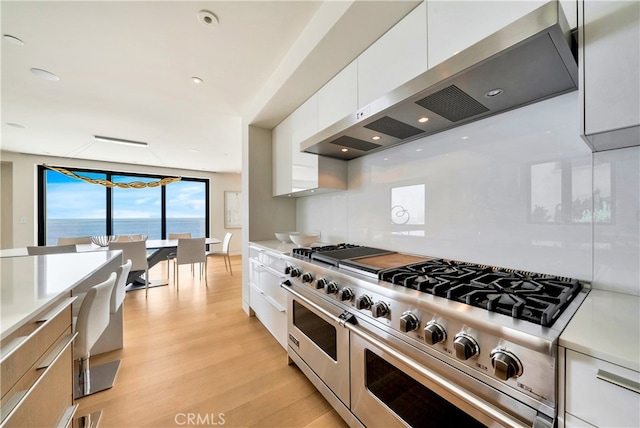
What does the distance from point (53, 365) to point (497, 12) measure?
225 centimetres

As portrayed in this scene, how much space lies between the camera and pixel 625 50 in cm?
66

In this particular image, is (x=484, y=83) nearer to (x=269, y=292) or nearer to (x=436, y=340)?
(x=436, y=340)

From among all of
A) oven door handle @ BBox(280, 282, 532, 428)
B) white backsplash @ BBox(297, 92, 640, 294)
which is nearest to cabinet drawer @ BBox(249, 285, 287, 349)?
oven door handle @ BBox(280, 282, 532, 428)

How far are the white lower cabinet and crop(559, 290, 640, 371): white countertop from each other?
1.63 m

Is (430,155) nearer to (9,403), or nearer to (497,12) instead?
(497,12)

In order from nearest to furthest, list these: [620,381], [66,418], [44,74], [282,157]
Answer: [620,381], [66,418], [44,74], [282,157]

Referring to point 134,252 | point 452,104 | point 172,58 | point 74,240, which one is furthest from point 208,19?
point 74,240

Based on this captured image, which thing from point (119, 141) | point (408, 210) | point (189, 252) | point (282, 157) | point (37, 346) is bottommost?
point (189, 252)

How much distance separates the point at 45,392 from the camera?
2.96 ft

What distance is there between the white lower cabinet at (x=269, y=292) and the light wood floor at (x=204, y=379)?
0.56 ft

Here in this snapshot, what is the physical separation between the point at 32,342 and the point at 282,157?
7.30 ft

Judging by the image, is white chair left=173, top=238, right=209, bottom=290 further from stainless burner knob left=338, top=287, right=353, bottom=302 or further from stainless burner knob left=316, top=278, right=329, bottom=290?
stainless burner knob left=338, top=287, right=353, bottom=302

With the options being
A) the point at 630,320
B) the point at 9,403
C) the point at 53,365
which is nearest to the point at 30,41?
the point at 53,365

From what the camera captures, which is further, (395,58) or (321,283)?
(321,283)
